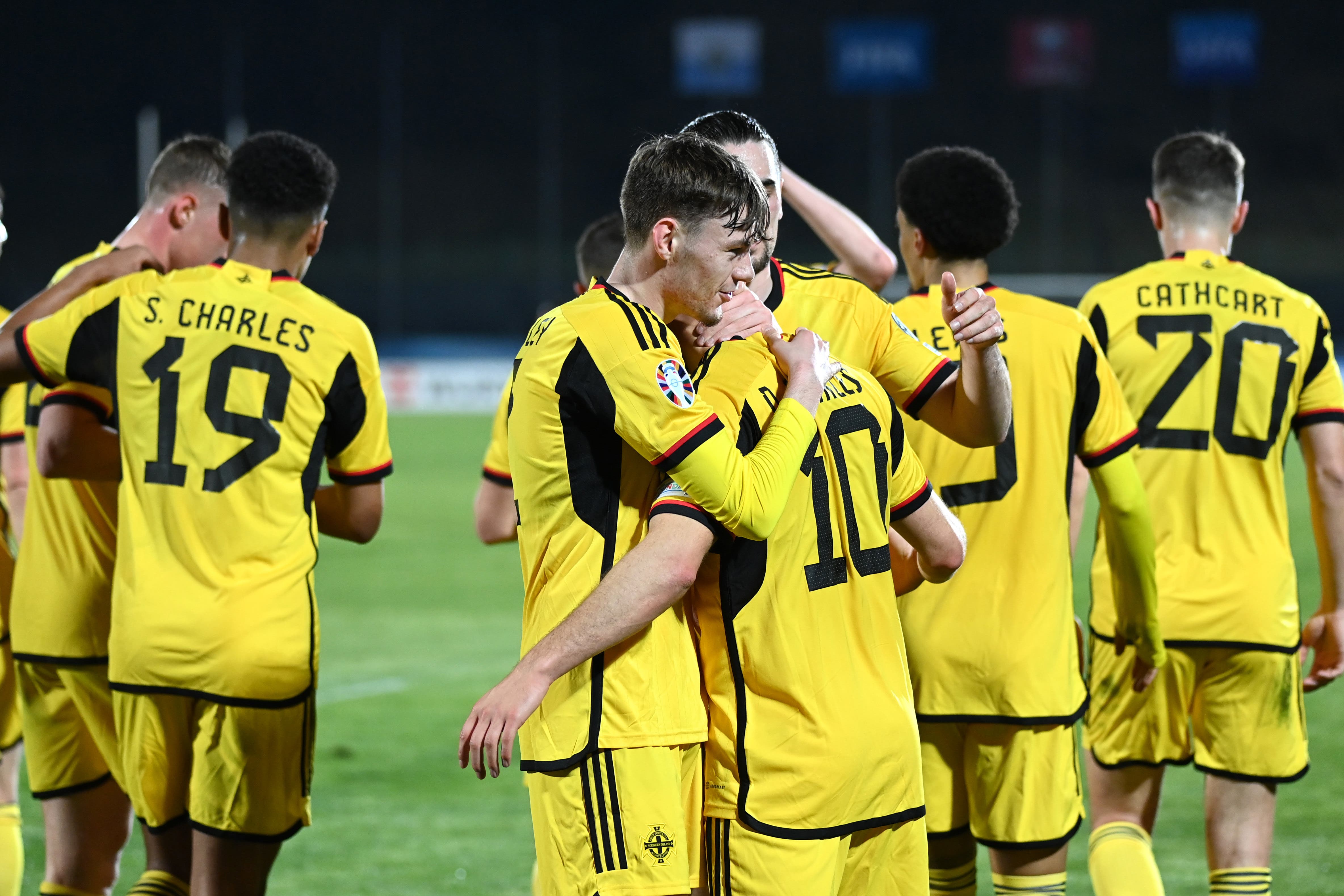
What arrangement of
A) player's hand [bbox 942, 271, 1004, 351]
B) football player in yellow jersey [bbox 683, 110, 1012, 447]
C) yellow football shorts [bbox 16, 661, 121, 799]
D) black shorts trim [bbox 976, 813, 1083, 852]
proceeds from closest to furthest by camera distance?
player's hand [bbox 942, 271, 1004, 351], football player in yellow jersey [bbox 683, 110, 1012, 447], black shorts trim [bbox 976, 813, 1083, 852], yellow football shorts [bbox 16, 661, 121, 799]

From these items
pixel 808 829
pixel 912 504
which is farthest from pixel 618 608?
pixel 912 504

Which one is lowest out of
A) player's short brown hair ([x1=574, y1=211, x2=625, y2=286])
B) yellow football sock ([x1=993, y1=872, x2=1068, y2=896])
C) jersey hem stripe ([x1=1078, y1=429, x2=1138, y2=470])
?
yellow football sock ([x1=993, y1=872, x2=1068, y2=896])

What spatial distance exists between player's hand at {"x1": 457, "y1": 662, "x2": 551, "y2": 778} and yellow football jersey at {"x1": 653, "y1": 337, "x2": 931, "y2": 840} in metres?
0.33

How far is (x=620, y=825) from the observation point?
2.27m

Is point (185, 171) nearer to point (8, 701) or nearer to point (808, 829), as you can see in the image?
point (8, 701)

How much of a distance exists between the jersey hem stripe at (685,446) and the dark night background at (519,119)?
2480 cm

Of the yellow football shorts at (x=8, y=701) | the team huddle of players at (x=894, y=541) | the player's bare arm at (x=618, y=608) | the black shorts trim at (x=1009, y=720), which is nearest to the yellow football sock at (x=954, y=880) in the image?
the team huddle of players at (x=894, y=541)

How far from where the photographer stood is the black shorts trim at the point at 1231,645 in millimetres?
3766

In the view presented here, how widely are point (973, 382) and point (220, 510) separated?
158cm

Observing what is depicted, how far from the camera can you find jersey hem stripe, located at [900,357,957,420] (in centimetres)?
289

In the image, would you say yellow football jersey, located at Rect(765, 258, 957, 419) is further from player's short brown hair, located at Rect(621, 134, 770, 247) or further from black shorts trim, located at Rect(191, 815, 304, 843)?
black shorts trim, located at Rect(191, 815, 304, 843)

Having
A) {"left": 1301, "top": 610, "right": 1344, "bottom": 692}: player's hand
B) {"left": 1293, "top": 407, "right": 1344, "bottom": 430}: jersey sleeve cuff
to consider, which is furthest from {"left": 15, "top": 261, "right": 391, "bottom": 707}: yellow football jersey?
{"left": 1301, "top": 610, "right": 1344, "bottom": 692}: player's hand

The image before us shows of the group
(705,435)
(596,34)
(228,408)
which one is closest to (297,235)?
(228,408)

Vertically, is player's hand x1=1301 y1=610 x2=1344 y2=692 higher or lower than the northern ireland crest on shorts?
lower
